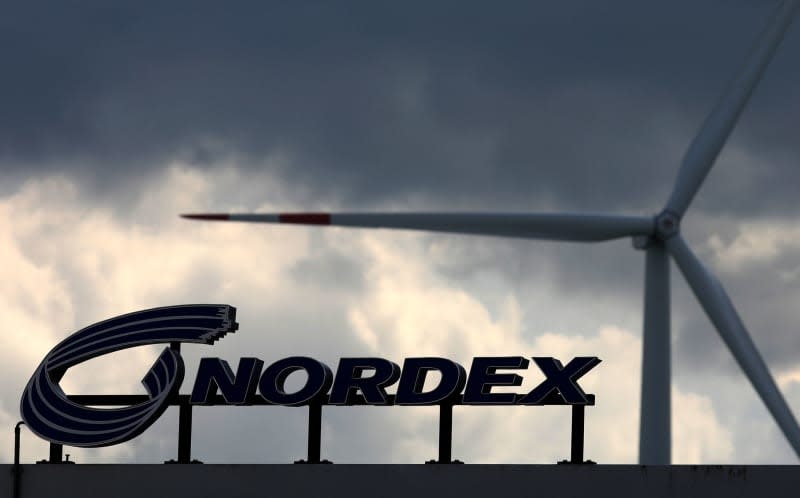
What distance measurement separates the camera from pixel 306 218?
80812 millimetres

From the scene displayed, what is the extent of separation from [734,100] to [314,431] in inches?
852

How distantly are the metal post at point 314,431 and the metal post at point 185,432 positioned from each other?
16.1ft

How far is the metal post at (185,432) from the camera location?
8525 cm

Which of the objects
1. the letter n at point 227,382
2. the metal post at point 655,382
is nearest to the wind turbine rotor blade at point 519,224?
the metal post at point 655,382

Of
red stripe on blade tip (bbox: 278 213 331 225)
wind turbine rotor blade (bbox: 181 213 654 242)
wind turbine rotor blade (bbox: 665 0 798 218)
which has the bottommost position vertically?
red stripe on blade tip (bbox: 278 213 331 225)

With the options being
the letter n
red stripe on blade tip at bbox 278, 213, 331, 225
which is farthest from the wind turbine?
the letter n

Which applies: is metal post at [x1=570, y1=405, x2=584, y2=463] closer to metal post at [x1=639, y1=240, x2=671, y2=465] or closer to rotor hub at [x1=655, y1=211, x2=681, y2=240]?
metal post at [x1=639, y1=240, x2=671, y2=465]

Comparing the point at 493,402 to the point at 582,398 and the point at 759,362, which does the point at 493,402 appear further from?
the point at 759,362

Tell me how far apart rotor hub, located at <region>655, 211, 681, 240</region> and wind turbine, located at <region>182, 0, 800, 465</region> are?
0.04 metres

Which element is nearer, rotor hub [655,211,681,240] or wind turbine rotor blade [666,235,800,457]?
wind turbine rotor blade [666,235,800,457]

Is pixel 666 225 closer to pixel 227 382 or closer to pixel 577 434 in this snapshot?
pixel 577 434

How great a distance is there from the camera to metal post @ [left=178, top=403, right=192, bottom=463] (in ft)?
280

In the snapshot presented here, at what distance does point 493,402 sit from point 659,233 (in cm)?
936
